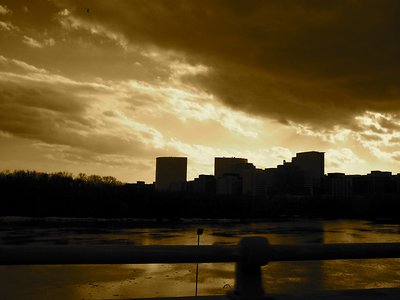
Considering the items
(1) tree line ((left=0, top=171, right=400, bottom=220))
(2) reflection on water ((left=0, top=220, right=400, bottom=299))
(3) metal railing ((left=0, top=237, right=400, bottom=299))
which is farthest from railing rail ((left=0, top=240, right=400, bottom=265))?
(1) tree line ((left=0, top=171, right=400, bottom=220))

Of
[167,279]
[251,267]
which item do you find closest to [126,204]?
[167,279]

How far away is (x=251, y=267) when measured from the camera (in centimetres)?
313

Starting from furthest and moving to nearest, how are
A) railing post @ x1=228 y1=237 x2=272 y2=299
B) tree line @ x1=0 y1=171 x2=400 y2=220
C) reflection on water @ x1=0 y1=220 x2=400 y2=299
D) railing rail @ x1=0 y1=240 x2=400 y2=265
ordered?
tree line @ x1=0 y1=171 x2=400 y2=220, reflection on water @ x1=0 y1=220 x2=400 y2=299, railing post @ x1=228 y1=237 x2=272 y2=299, railing rail @ x1=0 y1=240 x2=400 y2=265

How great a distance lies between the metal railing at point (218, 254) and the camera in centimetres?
280

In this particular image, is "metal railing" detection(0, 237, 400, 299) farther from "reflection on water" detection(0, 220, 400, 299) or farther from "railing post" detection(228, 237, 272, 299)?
"reflection on water" detection(0, 220, 400, 299)

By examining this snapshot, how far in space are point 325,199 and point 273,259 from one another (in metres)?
157

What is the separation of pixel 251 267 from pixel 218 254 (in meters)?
0.27

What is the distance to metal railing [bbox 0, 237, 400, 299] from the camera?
2.80 meters

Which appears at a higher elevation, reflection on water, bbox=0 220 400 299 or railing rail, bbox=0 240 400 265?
railing rail, bbox=0 240 400 265

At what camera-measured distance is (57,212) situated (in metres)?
108

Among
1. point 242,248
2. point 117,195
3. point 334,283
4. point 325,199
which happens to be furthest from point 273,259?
point 325,199

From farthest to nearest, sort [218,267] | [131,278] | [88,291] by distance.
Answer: [218,267]
[131,278]
[88,291]

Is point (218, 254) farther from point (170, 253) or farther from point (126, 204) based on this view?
point (126, 204)

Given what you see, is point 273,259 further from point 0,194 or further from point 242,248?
point 0,194
